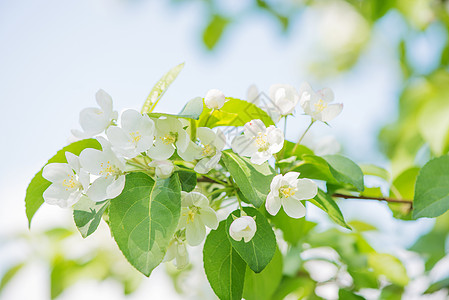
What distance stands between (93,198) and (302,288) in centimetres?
90

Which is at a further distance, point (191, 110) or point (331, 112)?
point (331, 112)

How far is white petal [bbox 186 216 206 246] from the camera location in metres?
0.96

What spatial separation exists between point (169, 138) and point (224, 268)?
0.30 m

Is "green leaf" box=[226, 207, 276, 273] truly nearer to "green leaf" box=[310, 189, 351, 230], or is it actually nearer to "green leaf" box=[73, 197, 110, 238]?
"green leaf" box=[310, 189, 351, 230]

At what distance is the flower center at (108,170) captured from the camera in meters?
0.89

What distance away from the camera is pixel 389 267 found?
1607mm

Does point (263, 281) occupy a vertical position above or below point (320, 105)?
below

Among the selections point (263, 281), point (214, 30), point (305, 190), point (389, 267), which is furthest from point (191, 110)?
point (214, 30)

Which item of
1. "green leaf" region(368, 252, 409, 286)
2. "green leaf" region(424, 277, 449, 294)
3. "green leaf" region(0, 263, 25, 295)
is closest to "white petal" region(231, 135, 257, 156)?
"green leaf" region(368, 252, 409, 286)

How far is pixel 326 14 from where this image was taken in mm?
4824

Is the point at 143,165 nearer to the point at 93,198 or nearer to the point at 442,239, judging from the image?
the point at 93,198

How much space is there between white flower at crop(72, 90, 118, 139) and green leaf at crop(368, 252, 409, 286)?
1121 millimetres

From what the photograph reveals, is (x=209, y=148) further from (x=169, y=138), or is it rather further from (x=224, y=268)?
(x=224, y=268)

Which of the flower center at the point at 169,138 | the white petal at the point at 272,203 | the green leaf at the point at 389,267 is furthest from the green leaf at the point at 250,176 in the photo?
the green leaf at the point at 389,267
